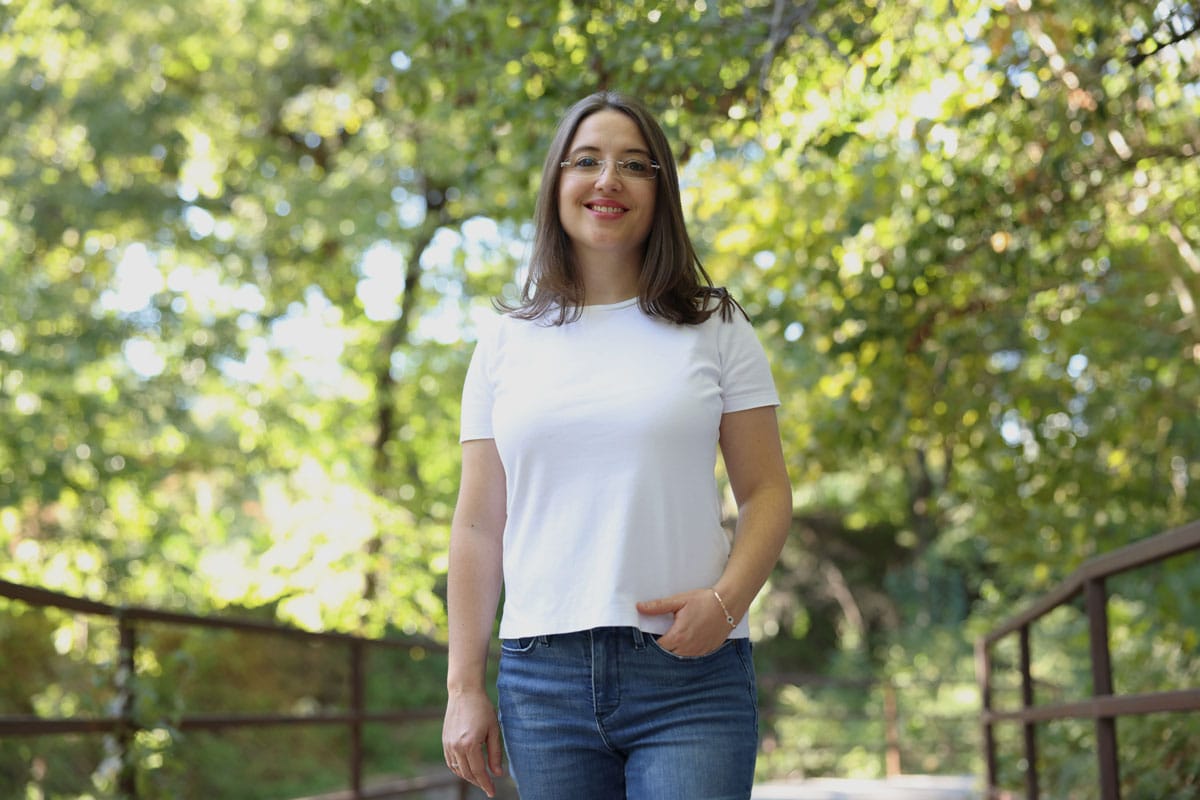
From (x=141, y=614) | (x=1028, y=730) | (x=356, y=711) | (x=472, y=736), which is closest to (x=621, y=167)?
(x=472, y=736)

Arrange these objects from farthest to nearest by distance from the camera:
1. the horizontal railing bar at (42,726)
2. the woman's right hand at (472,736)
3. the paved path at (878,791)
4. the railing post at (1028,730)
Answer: the paved path at (878,791), the railing post at (1028,730), the horizontal railing bar at (42,726), the woman's right hand at (472,736)

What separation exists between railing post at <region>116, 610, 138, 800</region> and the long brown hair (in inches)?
90.2

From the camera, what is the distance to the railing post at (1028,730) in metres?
5.02

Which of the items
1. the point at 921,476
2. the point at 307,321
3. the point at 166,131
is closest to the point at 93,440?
the point at 166,131

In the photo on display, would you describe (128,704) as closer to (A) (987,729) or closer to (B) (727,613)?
(B) (727,613)

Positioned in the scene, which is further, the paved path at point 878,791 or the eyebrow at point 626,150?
the paved path at point 878,791

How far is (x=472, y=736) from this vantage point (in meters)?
1.99

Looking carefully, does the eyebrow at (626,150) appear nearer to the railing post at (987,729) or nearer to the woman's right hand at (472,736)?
the woman's right hand at (472,736)

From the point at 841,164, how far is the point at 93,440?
6396 millimetres

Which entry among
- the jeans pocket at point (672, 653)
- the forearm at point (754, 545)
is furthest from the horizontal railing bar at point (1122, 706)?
the jeans pocket at point (672, 653)

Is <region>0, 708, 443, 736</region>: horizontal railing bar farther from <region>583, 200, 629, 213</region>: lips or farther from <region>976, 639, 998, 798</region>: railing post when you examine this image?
<region>976, 639, 998, 798</region>: railing post

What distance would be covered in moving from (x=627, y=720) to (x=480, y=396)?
0.56 m

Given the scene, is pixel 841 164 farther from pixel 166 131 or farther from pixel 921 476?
pixel 921 476

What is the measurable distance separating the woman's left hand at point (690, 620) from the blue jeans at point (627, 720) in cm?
3
